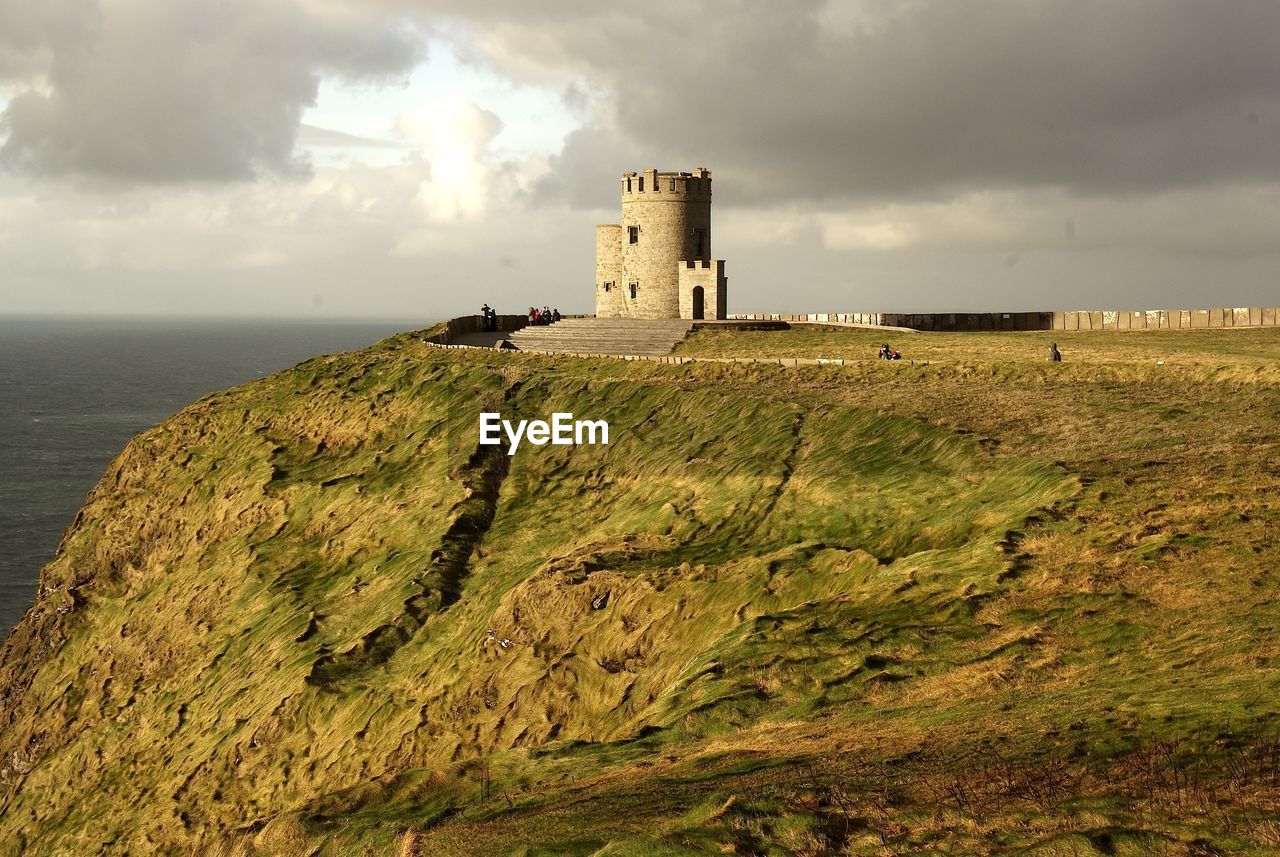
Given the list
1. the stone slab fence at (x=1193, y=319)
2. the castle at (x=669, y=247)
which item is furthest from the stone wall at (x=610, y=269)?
the stone slab fence at (x=1193, y=319)

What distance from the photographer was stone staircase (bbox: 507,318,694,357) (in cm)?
5369

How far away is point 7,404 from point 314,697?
12318cm

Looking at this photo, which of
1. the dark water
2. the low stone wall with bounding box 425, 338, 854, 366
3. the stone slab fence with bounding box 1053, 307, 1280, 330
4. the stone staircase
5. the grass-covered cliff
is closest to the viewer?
the grass-covered cliff

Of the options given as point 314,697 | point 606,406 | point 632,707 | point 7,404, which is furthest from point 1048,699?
point 7,404

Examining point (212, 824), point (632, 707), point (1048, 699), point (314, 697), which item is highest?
point (1048, 699)

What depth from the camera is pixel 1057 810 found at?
35.6ft

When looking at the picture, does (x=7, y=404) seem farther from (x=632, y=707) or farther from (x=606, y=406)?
(x=632, y=707)

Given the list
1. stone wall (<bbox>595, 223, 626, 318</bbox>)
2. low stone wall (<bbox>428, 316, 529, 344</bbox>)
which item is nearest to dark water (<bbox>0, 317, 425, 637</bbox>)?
low stone wall (<bbox>428, 316, 529, 344</bbox>)

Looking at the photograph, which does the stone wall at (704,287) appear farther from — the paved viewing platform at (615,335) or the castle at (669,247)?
the paved viewing platform at (615,335)

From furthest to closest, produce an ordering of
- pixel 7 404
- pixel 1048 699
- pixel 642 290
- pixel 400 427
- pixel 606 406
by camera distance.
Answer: pixel 7 404, pixel 642 290, pixel 400 427, pixel 606 406, pixel 1048 699

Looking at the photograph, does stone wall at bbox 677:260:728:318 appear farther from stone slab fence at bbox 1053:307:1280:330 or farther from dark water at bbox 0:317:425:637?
dark water at bbox 0:317:425:637

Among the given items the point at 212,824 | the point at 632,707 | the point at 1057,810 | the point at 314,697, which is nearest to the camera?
the point at 1057,810

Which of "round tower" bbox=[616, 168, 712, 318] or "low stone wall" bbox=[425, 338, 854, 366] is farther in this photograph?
"round tower" bbox=[616, 168, 712, 318]

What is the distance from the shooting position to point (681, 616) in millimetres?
22922
